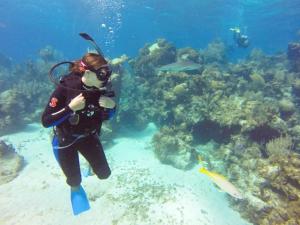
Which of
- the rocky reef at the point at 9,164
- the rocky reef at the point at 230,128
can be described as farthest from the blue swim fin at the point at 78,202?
the rocky reef at the point at 230,128

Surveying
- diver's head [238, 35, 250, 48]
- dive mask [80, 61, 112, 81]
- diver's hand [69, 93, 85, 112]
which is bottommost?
diver's hand [69, 93, 85, 112]

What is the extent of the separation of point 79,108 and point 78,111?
0.23m

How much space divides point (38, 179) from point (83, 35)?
571cm

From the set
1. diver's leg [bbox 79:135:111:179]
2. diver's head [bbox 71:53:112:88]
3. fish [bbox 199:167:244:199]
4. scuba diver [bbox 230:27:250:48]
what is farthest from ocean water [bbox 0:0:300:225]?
scuba diver [bbox 230:27:250:48]

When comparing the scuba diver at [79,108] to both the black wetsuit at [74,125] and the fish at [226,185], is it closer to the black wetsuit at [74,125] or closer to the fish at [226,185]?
the black wetsuit at [74,125]

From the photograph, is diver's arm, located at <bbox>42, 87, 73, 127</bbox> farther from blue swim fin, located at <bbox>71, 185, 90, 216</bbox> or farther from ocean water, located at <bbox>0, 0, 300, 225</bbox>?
blue swim fin, located at <bbox>71, 185, 90, 216</bbox>

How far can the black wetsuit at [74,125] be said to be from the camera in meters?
3.61

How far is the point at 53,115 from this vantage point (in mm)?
3570

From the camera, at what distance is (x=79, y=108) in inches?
138

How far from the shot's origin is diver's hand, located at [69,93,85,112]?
11.3 feet

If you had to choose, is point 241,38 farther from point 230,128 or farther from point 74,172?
point 74,172

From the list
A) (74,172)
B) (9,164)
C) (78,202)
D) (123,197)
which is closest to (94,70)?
(74,172)

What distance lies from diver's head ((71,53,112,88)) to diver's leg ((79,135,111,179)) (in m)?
1.21

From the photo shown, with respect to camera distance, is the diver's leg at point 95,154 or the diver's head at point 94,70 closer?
the diver's head at point 94,70
